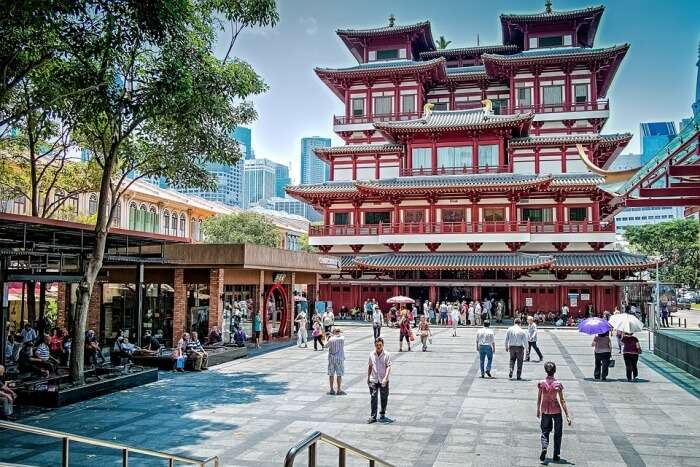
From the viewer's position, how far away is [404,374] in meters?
17.9

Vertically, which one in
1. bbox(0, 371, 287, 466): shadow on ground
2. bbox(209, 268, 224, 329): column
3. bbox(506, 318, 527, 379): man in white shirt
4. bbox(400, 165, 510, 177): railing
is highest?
bbox(400, 165, 510, 177): railing

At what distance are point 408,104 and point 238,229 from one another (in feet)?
77.5

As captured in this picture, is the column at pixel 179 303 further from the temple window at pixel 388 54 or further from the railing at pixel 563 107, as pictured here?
the temple window at pixel 388 54

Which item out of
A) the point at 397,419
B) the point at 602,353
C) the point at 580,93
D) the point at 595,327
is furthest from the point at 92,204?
the point at 595,327

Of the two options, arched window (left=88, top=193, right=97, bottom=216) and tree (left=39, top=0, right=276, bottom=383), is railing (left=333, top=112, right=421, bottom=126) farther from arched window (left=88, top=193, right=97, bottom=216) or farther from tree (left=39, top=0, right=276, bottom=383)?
tree (left=39, top=0, right=276, bottom=383)

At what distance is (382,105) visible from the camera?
50250mm

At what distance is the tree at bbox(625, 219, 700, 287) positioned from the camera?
65.1m

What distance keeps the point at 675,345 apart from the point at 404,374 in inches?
353

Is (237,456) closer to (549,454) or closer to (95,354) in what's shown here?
(549,454)

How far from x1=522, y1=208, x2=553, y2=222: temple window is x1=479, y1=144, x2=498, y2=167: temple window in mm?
4220

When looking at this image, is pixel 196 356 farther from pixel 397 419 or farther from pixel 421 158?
pixel 421 158

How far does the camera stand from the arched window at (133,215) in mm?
52094

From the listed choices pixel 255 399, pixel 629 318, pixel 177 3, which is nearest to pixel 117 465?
pixel 255 399

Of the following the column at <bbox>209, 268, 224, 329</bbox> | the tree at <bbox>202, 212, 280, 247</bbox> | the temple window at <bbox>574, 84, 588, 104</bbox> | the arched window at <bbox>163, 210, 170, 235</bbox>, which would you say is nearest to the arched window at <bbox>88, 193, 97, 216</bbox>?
the arched window at <bbox>163, 210, 170, 235</bbox>
